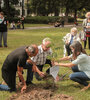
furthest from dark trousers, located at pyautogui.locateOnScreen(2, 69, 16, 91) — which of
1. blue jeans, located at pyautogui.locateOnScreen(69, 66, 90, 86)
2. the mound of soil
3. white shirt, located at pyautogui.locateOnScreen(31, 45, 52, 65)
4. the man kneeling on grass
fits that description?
blue jeans, located at pyautogui.locateOnScreen(69, 66, 90, 86)

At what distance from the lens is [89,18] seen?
9.56 m

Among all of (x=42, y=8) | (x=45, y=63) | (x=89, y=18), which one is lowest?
(x=45, y=63)

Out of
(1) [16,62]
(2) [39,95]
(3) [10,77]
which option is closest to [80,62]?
(2) [39,95]

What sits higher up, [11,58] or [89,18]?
[89,18]

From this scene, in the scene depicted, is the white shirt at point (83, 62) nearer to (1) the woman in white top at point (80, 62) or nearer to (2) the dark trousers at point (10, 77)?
(1) the woman in white top at point (80, 62)

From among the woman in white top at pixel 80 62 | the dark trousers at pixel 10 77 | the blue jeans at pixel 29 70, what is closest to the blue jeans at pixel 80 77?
the woman in white top at pixel 80 62

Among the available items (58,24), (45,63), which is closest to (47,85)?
(45,63)

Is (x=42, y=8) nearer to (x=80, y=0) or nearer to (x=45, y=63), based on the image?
(x=80, y=0)

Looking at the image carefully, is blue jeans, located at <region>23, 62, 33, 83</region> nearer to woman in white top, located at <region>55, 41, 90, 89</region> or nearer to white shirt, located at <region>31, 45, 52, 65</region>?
white shirt, located at <region>31, 45, 52, 65</region>

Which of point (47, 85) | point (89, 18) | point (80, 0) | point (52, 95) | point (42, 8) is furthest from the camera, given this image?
point (42, 8)

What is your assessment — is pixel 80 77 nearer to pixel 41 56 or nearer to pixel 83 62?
pixel 83 62

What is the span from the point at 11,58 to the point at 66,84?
5.59ft

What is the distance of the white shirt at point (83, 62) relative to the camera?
4.59 metres

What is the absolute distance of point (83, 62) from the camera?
185 inches
